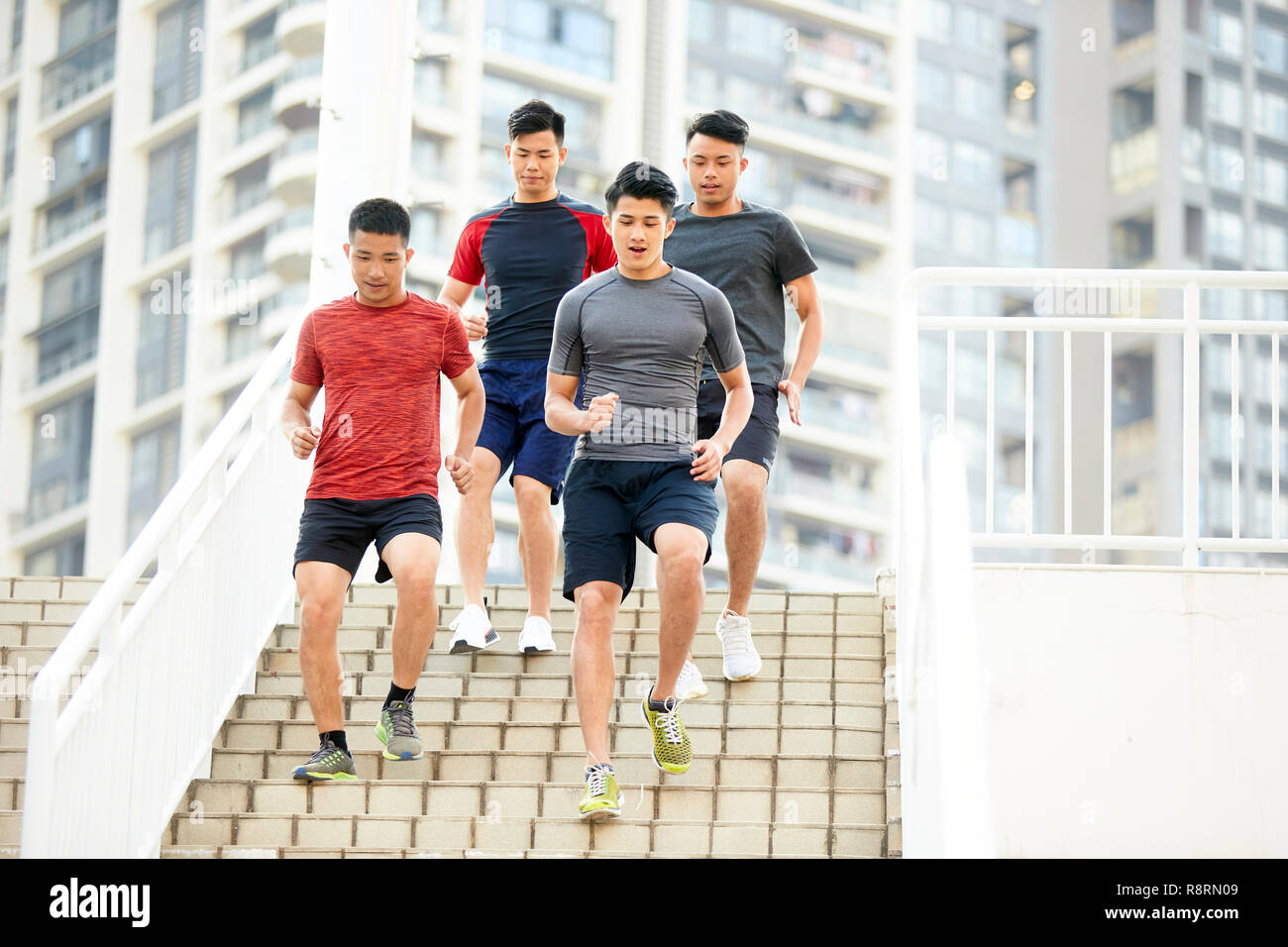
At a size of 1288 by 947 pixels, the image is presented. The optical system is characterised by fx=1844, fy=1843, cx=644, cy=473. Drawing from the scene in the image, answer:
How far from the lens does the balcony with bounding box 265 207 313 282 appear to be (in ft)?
242

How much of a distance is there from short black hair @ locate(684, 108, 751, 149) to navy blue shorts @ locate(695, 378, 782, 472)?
800 mm

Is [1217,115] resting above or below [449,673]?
above

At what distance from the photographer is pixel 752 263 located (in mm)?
6121

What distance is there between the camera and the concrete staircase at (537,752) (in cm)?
514

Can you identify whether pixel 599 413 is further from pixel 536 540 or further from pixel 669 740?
pixel 536 540

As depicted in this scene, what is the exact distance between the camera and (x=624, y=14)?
8112 centimetres

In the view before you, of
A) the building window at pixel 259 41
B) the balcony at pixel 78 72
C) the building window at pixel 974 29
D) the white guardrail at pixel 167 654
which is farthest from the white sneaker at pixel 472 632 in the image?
the building window at pixel 974 29

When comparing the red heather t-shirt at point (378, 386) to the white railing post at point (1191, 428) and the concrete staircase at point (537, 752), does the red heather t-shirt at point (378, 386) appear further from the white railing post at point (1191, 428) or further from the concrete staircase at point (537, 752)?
the white railing post at point (1191, 428)

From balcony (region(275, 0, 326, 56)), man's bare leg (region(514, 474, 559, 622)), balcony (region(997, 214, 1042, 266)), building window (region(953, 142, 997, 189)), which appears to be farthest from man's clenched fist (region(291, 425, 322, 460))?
building window (region(953, 142, 997, 189))

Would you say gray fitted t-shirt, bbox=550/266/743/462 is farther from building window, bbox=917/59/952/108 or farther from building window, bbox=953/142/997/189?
building window, bbox=917/59/952/108
